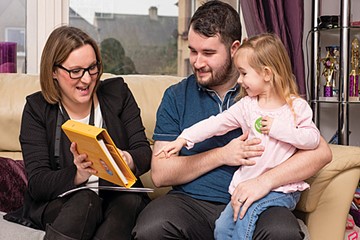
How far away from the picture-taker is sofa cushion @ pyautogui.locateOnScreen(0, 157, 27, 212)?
2211mm

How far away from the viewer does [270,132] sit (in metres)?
1.76

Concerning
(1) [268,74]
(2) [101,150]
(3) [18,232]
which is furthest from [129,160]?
(1) [268,74]

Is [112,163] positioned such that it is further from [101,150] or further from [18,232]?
[18,232]

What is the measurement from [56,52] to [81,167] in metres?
0.43

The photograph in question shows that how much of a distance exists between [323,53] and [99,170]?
6.63 ft

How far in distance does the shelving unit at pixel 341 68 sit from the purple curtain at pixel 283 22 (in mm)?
69

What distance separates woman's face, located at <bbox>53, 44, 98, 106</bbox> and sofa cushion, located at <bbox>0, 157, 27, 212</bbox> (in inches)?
17.9

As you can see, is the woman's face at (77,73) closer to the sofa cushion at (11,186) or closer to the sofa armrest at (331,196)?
the sofa cushion at (11,186)

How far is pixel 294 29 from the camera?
3.12m

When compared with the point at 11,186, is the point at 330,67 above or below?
above

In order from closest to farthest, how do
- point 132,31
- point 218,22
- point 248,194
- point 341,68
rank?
point 248,194, point 218,22, point 341,68, point 132,31

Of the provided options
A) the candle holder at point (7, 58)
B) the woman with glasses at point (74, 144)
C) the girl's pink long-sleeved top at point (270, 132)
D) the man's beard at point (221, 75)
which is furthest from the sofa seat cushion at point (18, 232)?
the candle holder at point (7, 58)

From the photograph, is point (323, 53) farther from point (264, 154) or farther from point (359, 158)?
point (264, 154)

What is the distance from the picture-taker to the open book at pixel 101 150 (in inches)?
63.3
